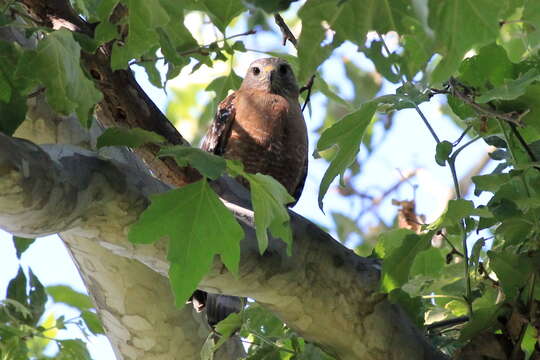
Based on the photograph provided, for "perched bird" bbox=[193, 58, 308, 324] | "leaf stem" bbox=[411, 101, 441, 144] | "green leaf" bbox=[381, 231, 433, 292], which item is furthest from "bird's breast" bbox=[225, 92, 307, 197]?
"leaf stem" bbox=[411, 101, 441, 144]

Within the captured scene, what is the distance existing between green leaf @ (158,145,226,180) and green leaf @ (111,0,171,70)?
0.30 meters

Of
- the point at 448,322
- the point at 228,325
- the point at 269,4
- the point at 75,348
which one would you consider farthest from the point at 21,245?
the point at 269,4

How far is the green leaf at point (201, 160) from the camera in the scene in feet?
5.32

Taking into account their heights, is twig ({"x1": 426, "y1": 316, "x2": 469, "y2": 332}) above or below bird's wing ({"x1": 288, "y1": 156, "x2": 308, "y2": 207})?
below

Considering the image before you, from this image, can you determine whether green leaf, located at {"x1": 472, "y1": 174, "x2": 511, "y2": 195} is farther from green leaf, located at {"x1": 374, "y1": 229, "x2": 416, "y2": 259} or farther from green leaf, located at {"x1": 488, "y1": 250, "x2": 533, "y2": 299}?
green leaf, located at {"x1": 374, "y1": 229, "x2": 416, "y2": 259}

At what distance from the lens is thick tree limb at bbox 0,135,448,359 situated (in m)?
1.71

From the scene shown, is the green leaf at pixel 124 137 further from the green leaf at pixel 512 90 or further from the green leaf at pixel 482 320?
the green leaf at pixel 482 320

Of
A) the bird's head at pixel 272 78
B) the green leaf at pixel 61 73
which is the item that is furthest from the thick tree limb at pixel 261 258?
the bird's head at pixel 272 78

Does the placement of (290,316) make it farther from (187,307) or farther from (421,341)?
(187,307)

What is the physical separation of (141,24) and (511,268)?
100cm

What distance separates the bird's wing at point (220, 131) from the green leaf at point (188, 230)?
83.8 inches

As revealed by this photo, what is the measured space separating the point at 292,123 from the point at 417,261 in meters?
1.50

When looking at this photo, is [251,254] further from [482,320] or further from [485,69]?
[485,69]

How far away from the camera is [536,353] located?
2.12 meters
